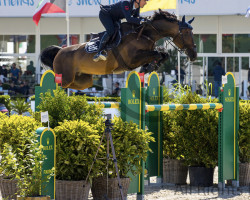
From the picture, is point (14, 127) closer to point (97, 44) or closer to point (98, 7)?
point (97, 44)

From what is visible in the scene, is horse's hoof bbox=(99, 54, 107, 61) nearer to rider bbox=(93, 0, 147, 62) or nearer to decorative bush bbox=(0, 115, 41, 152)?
rider bbox=(93, 0, 147, 62)

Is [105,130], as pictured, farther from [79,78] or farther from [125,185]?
[79,78]

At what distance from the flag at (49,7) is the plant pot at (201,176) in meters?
7.83

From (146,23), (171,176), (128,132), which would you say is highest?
(146,23)

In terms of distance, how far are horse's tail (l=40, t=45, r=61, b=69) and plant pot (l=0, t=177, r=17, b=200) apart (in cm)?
604

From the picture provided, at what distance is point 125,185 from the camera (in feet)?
18.4

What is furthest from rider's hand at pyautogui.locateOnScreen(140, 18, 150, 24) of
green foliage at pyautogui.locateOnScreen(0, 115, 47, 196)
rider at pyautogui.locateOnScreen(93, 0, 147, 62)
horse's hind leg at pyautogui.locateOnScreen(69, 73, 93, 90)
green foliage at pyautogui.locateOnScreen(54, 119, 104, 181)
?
green foliage at pyautogui.locateOnScreen(0, 115, 47, 196)

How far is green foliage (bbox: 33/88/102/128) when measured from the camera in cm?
537

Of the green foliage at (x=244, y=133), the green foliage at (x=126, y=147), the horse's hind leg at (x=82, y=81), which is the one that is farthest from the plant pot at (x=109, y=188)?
the horse's hind leg at (x=82, y=81)

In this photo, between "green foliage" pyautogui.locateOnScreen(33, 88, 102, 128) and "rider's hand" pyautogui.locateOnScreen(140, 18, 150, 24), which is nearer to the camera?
"green foliage" pyautogui.locateOnScreen(33, 88, 102, 128)

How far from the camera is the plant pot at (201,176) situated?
724 centimetres

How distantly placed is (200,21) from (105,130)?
18.9 meters

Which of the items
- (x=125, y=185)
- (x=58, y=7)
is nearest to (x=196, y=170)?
(x=125, y=185)

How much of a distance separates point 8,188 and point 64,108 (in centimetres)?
99
